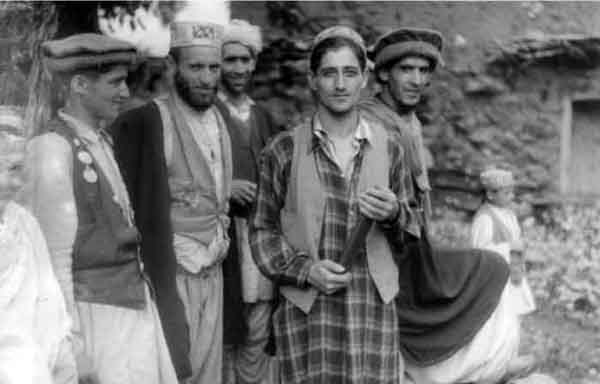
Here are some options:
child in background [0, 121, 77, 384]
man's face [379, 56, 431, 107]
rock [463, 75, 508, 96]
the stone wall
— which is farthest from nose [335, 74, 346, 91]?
rock [463, 75, 508, 96]

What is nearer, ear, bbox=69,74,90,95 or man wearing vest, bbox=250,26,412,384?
ear, bbox=69,74,90,95

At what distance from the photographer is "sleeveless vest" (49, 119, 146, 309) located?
3.86m

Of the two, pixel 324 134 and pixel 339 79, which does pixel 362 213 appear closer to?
pixel 324 134

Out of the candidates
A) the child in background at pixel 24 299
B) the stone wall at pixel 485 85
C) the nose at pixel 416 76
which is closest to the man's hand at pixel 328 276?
the child in background at pixel 24 299

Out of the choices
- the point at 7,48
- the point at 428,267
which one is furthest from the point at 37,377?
the point at 7,48

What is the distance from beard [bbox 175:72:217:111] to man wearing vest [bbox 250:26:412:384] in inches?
19.5

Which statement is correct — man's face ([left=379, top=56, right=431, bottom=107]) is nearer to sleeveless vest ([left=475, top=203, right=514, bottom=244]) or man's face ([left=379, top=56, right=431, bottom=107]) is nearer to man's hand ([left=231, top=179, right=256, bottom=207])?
man's hand ([left=231, top=179, right=256, bottom=207])

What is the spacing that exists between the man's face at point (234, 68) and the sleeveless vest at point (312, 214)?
1165 millimetres

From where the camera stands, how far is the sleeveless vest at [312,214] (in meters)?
4.19

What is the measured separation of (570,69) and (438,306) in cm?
506

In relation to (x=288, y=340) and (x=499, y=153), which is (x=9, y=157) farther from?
(x=499, y=153)

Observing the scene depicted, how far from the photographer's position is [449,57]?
387 inches

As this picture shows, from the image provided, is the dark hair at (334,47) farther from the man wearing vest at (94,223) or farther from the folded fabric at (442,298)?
the folded fabric at (442,298)

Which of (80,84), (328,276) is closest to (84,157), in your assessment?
(80,84)
